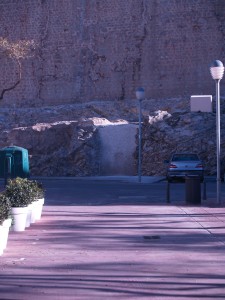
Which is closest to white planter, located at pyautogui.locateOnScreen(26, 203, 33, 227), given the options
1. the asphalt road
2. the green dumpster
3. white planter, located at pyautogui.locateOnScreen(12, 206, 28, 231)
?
white planter, located at pyautogui.locateOnScreen(12, 206, 28, 231)

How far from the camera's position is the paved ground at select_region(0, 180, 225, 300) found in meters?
8.33

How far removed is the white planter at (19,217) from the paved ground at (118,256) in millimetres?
182

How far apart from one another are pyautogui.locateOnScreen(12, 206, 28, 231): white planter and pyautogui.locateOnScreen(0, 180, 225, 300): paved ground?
182 mm

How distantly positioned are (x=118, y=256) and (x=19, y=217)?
11.0ft

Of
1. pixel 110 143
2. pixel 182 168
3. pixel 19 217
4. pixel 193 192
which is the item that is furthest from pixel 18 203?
pixel 110 143

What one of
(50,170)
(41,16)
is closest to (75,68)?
(41,16)

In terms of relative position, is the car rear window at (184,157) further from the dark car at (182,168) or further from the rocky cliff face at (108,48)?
the rocky cliff face at (108,48)

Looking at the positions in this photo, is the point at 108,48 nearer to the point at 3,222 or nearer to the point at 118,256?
the point at 118,256

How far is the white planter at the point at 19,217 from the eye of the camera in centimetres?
1338

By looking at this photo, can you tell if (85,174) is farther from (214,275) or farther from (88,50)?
(214,275)

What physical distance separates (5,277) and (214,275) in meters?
2.72

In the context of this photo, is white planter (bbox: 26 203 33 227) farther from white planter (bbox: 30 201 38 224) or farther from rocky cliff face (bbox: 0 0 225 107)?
rocky cliff face (bbox: 0 0 225 107)

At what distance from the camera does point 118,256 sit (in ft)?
35.0

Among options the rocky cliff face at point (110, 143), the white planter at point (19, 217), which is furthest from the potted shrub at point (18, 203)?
the rocky cliff face at point (110, 143)
